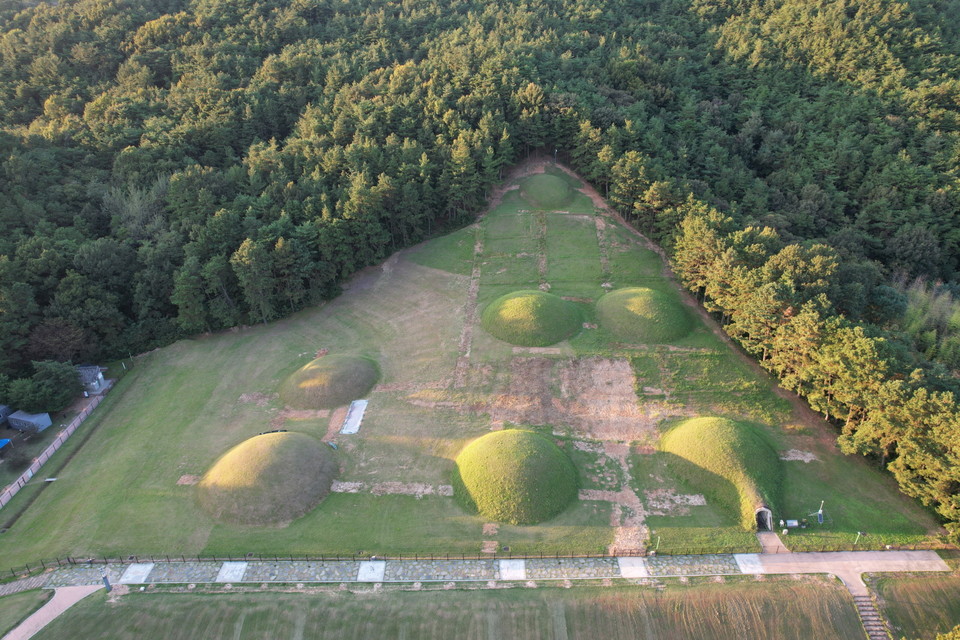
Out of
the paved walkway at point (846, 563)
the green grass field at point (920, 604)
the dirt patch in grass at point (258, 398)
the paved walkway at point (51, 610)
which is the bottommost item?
the green grass field at point (920, 604)

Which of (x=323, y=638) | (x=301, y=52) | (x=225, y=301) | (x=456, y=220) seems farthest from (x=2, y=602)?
(x=301, y=52)

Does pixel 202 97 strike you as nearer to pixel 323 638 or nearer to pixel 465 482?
pixel 465 482

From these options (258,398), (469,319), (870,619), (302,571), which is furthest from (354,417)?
(870,619)

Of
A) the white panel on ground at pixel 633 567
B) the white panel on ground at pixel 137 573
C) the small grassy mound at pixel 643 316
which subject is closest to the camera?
the white panel on ground at pixel 633 567

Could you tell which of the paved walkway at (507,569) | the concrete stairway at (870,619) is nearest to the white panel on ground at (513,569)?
the paved walkway at (507,569)

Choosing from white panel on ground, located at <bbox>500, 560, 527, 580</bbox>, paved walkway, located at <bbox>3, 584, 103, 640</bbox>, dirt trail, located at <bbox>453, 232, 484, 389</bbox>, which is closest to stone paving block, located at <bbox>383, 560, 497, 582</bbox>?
white panel on ground, located at <bbox>500, 560, 527, 580</bbox>

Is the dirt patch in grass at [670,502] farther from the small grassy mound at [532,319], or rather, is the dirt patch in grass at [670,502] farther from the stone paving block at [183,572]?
the stone paving block at [183,572]

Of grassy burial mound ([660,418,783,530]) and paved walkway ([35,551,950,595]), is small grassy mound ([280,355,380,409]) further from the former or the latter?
grassy burial mound ([660,418,783,530])
